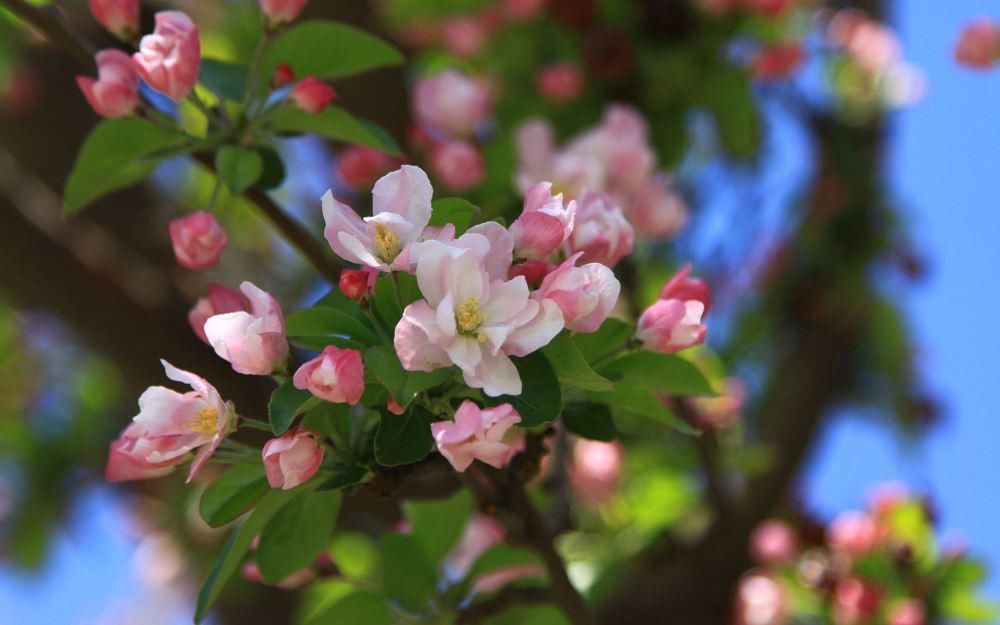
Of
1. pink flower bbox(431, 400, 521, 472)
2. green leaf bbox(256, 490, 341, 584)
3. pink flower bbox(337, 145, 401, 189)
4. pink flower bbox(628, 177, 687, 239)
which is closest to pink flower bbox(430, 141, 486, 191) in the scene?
pink flower bbox(337, 145, 401, 189)

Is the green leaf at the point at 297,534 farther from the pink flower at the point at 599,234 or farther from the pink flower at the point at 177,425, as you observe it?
the pink flower at the point at 599,234

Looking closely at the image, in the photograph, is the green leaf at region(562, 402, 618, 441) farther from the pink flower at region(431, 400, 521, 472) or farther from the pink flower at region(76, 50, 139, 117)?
the pink flower at region(76, 50, 139, 117)

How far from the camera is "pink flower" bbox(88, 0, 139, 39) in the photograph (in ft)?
2.84

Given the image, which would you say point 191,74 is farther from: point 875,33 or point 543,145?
point 875,33

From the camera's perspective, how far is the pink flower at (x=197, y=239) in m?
0.85

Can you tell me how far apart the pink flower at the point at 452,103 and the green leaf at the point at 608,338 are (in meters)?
0.85

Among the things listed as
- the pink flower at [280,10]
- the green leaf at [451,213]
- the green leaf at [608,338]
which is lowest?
the pink flower at [280,10]

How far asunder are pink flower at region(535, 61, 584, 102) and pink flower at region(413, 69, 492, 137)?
0.98 feet

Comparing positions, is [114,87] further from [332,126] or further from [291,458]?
Answer: [291,458]

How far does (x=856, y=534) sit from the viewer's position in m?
1.57

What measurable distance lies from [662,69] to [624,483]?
2.35ft

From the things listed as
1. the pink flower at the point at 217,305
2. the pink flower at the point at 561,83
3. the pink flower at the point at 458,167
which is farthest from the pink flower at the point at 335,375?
the pink flower at the point at 561,83

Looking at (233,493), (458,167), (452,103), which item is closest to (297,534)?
(233,493)

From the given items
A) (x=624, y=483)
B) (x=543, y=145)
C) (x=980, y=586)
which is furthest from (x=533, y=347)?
(x=624, y=483)
